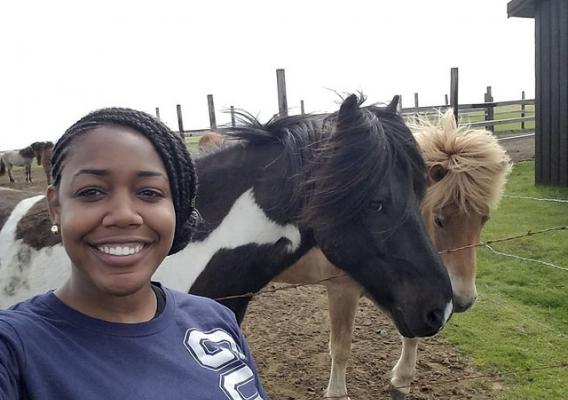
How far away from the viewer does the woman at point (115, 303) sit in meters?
0.86

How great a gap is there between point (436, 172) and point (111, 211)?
2837mm

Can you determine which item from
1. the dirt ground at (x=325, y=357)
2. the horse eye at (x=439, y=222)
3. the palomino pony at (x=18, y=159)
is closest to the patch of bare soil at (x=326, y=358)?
the dirt ground at (x=325, y=357)

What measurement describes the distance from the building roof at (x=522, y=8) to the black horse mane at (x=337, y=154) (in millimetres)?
8831

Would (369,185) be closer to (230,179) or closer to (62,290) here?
(230,179)

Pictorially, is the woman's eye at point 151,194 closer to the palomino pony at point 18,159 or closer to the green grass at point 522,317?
the green grass at point 522,317

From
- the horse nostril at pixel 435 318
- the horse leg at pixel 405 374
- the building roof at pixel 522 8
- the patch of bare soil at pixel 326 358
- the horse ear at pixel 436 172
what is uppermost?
the building roof at pixel 522 8

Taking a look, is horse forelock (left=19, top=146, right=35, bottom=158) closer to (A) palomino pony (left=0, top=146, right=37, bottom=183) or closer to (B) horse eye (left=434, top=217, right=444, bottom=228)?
(A) palomino pony (left=0, top=146, right=37, bottom=183)

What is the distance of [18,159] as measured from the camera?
753 inches

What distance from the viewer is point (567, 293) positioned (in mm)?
4723

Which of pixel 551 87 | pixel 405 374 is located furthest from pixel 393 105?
pixel 551 87

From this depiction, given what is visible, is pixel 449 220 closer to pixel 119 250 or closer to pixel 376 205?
pixel 376 205

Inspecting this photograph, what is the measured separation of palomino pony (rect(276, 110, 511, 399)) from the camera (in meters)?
3.22

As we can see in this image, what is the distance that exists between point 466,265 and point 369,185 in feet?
5.18

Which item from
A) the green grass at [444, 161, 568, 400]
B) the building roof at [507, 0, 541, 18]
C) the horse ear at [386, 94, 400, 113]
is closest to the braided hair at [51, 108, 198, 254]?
the horse ear at [386, 94, 400, 113]
